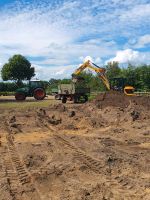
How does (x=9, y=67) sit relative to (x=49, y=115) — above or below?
above

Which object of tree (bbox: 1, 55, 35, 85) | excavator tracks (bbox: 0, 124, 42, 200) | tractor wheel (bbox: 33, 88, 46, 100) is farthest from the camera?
tree (bbox: 1, 55, 35, 85)

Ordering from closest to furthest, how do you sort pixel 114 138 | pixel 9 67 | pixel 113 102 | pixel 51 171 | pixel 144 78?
pixel 51 171 → pixel 114 138 → pixel 113 102 → pixel 144 78 → pixel 9 67

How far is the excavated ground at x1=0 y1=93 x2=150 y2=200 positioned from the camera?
27.8 feet

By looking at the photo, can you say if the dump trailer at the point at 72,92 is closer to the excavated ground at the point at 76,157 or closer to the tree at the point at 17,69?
the excavated ground at the point at 76,157

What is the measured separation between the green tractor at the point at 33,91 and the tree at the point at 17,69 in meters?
38.1

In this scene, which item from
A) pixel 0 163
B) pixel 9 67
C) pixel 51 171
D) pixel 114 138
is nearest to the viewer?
pixel 51 171

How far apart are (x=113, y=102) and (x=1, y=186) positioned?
1827 cm

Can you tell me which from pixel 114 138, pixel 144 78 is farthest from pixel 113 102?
pixel 144 78

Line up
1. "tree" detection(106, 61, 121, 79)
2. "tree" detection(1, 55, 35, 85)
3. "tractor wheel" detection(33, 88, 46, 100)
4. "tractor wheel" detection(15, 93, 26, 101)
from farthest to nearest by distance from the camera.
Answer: "tree" detection(1, 55, 35, 85), "tree" detection(106, 61, 121, 79), "tractor wheel" detection(15, 93, 26, 101), "tractor wheel" detection(33, 88, 46, 100)

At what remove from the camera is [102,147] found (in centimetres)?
1348

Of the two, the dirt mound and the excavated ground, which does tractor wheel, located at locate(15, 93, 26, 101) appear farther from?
the excavated ground

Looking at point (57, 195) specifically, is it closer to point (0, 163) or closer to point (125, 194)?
point (125, 194)

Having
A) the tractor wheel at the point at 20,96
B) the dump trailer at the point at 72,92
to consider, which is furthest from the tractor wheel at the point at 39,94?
the dump trailer at the point at 72,92

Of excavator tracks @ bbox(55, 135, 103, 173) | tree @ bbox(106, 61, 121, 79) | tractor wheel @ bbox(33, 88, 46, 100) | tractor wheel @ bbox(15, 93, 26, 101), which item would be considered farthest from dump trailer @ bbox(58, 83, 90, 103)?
tree @ bbox(106, 61, 121, 79)
